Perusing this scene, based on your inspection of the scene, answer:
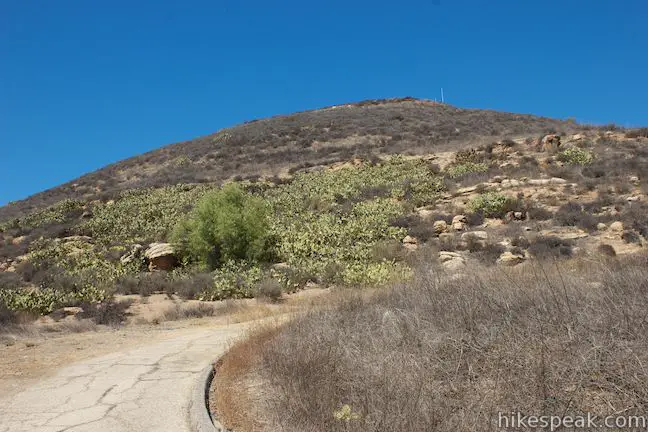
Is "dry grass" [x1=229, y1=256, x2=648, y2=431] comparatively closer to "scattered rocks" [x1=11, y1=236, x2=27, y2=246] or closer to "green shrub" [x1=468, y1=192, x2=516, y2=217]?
"green shrub" [x1=468, y1=192, x2=516, y2=217]

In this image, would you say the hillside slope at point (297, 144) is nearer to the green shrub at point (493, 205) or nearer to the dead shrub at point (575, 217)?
the green shrub at point (493, 205)

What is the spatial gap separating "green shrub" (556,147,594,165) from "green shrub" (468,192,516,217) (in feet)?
20.9

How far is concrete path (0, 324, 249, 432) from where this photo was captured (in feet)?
15.9

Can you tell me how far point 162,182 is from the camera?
3428cm

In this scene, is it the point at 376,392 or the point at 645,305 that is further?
the point at 645,305

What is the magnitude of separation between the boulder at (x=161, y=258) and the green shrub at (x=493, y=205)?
1280cm

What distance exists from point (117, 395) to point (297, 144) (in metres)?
37.4

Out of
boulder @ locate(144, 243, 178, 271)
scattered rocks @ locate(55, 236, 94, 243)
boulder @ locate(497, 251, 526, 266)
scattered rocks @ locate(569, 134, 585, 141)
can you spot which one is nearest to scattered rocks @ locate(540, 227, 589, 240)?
boulder @ locate(497, 251, 526, 266)

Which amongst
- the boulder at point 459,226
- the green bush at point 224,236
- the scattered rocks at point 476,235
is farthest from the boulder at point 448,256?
the green bush at point 224,236

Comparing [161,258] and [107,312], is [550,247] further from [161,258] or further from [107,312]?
[161,258]

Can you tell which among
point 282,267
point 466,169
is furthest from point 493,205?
point 282,267

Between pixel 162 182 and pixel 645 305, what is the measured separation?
109ft

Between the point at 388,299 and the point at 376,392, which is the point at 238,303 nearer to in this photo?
the point at 388,299

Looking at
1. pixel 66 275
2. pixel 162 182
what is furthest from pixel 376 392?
pixel 162 182
